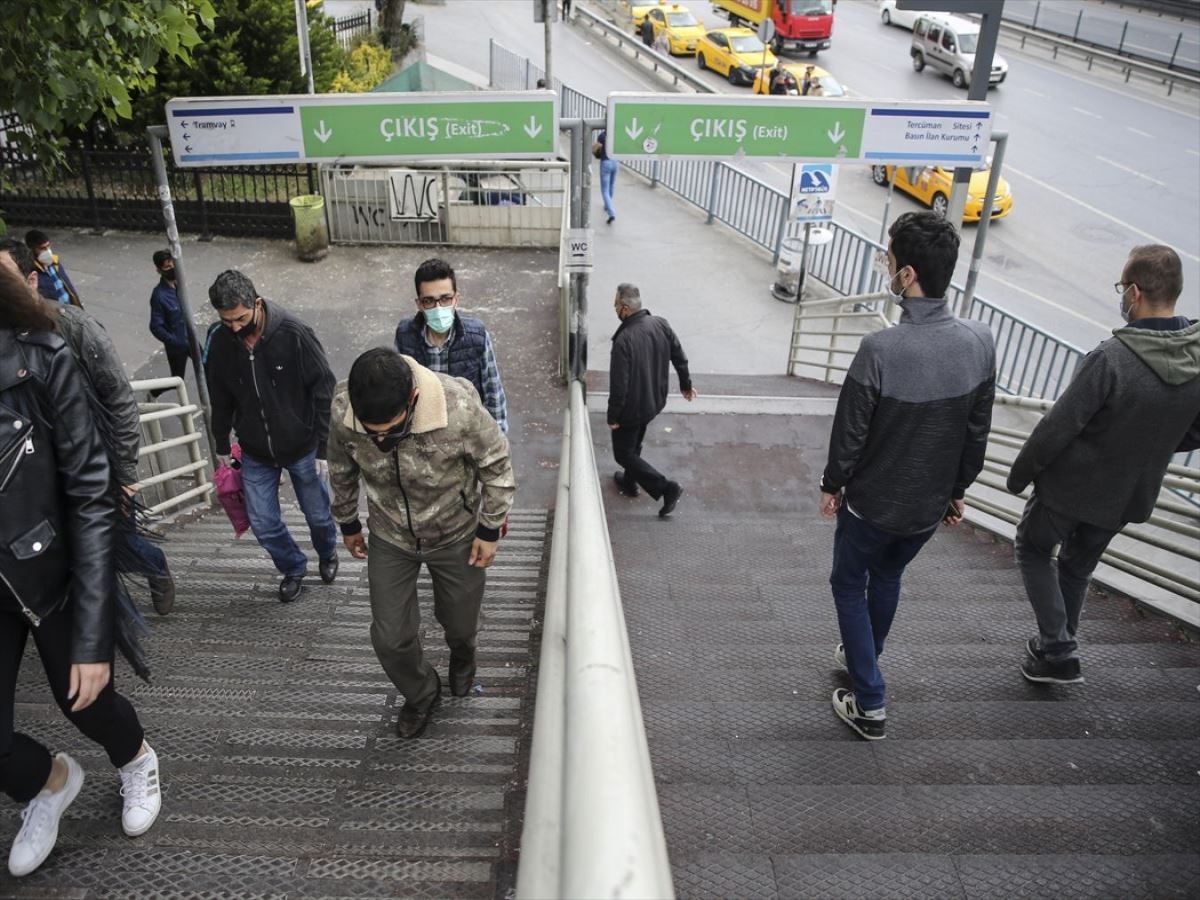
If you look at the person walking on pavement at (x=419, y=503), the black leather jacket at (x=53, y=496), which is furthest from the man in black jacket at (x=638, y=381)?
the black leather jacket at (x=53, y=496)

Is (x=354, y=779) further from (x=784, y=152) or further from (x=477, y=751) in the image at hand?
(x=784, y=152)

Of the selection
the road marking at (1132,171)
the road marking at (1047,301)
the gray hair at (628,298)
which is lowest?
the road marking at (1047,301)

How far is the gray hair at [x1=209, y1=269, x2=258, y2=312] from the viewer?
4.23 meters

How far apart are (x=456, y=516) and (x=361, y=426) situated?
0.51 m

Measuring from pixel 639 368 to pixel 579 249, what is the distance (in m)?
1.10

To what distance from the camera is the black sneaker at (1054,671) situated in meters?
4.05

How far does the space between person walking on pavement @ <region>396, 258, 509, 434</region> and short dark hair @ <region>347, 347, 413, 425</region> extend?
165cm

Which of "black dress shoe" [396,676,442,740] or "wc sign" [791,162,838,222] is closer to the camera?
"black dress shoe" [396,676,442,740]

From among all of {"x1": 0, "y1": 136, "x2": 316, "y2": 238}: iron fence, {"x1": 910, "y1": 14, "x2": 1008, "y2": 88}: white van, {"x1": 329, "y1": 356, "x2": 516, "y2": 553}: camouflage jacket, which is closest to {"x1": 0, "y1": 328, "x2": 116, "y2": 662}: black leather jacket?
{"x1": 329, "y1": 356, "x2": 516, "y2": 553}: camouflage jacket

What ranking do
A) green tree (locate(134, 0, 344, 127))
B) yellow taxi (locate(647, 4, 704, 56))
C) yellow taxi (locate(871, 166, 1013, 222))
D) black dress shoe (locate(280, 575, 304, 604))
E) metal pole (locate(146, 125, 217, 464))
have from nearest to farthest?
black dress shoe (locate(280, 575, 304, 604)), metal pole (locate(146, 125, 217, 464)), green tree (locate(134, 0, 344, 127)), yellow taxi (locate(871, 166, 1013, 222)), yellow taxi (locate(647, 4, 704, 56))

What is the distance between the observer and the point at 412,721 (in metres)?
3.60

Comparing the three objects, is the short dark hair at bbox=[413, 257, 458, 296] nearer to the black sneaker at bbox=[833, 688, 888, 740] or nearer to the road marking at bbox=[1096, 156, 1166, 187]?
the black sneaker at bbox=[833, 688, 888, 740]

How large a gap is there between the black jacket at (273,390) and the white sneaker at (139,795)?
6.37 ft

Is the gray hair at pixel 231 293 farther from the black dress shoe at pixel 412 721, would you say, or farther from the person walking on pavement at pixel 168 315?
the person walking on pavement at pixel 168 315
